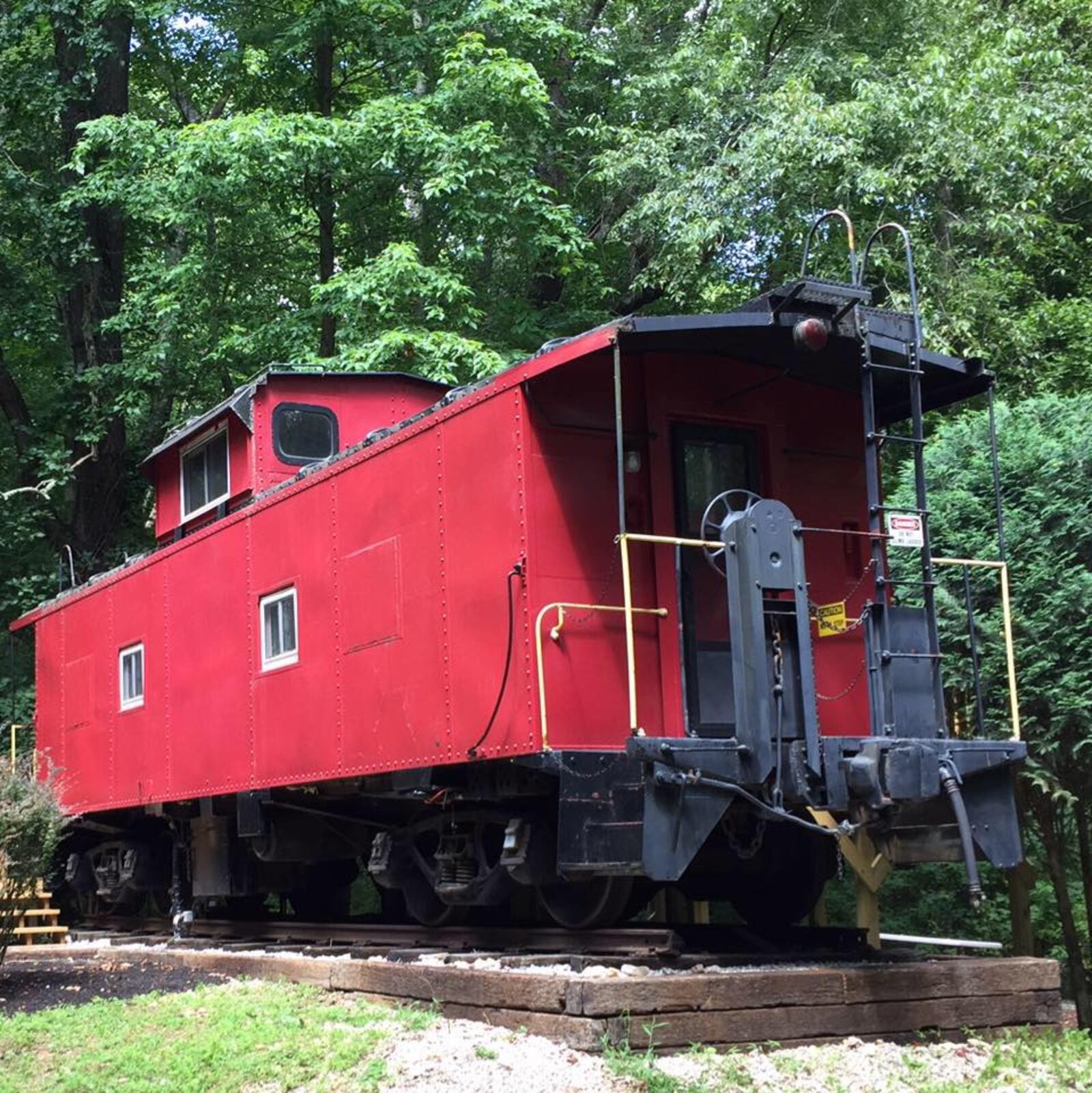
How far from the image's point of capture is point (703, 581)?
826cm

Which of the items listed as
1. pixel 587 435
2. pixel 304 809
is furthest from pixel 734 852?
pixel 304 809

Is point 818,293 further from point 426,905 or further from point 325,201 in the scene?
point 325,201

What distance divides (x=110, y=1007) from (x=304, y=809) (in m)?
2.60

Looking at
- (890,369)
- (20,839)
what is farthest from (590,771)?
(20,839)

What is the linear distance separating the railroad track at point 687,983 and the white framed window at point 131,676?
15.4ft

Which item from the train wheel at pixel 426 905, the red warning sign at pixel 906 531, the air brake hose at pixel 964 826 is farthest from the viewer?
the train wheel at pixel 426 905

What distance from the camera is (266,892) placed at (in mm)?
12250

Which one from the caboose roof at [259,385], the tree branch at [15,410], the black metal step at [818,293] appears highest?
Answer: the tree branch at [15,410]

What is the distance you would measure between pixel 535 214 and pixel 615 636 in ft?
36.7

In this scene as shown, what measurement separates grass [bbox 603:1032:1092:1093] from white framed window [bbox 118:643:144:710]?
8.19 meters

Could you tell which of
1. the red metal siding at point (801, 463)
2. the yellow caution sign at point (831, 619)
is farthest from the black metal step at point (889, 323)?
the yellow caution sign at point (831, 619)

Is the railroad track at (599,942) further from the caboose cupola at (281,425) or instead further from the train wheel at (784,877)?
the caboose cupola at (281,425)

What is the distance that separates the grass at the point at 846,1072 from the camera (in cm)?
621

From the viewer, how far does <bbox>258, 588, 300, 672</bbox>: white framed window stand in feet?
34.4
